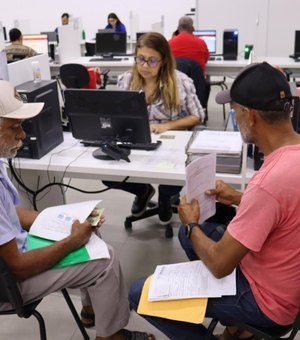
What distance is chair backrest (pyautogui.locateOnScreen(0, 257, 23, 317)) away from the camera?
4.38ft

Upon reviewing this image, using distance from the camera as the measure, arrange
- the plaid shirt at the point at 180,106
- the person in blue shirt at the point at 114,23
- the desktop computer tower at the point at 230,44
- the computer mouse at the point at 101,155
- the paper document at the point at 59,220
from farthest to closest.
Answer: the person in blue shirt at the point at 114,23 < the desktop computer tower at the point at 230,44 < the plaid shirt at the point at 180,106 < the computer mouse at the point at 101,155 < the paper document at the point at 59,220

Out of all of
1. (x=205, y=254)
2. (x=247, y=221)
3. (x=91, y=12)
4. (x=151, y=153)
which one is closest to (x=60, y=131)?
(x=151, y=153)

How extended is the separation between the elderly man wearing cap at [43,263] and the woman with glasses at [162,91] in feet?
3.29

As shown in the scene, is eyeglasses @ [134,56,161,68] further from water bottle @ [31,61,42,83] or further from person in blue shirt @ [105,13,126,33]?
person in blue shirt @ [105,13,126,33]

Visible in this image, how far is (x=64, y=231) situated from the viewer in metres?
1.65

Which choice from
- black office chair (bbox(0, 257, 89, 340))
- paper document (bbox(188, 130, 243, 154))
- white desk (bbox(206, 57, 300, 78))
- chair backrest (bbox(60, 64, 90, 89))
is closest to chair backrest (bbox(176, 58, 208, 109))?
white desk (bbox(206, 57, 300, 78))

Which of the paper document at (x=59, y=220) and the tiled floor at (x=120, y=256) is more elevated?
the paper document at (x=59, y=220)

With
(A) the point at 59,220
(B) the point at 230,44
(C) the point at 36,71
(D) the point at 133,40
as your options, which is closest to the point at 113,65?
(D) the point at 133,40

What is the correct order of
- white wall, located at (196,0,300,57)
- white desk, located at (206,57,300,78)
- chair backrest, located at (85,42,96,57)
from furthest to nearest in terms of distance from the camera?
white wall, located at (196,0,300,57) < chair backrest, located at (85,42,96,57) < white desk, located at (206,57,300,78)

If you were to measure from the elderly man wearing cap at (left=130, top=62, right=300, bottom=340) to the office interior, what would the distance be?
2.42ft

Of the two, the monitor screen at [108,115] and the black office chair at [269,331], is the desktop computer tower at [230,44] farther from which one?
the black office chair at [269,331]

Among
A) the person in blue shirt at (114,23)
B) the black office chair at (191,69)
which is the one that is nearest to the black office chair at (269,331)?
the black office chair at (191,69)

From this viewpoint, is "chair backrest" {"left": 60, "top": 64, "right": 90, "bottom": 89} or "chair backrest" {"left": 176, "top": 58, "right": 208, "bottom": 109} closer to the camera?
"chair backrest" {"left": 176, "top": 58, "right": 208, "bottom": 109}

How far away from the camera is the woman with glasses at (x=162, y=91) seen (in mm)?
2510
